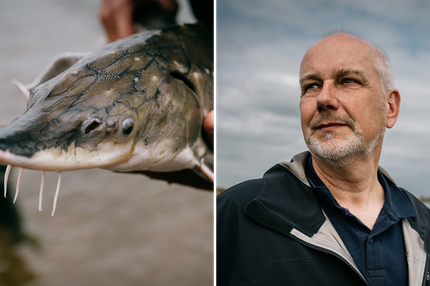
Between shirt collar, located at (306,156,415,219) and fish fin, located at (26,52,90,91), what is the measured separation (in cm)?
75

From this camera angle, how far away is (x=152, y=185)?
4.12ft

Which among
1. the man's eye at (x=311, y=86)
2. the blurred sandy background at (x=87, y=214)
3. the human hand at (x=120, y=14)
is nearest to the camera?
the man's eye at (x=311, y=86)

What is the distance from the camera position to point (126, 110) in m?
0.69

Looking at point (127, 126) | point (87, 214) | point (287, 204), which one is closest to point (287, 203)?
point (287, 204)

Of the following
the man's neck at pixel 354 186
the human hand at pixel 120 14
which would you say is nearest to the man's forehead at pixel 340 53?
the man's neck at pixel 354 186

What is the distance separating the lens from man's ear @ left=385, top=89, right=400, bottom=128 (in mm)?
755

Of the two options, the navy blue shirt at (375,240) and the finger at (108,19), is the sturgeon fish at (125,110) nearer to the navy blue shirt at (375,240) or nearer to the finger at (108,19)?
the finger at (108,19)

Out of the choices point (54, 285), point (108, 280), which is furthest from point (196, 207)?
point (54, 285)

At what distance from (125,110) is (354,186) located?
56 centimetres

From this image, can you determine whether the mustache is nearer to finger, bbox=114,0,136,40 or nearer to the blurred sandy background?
the blurred sandy background

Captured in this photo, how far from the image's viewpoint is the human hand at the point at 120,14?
112 centimetres

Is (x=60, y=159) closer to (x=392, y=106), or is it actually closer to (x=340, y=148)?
(x=340, y=148)

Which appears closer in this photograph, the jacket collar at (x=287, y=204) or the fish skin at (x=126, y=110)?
the fish skin at (x=126, y=110)

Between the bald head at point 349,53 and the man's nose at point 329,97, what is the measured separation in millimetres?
50
